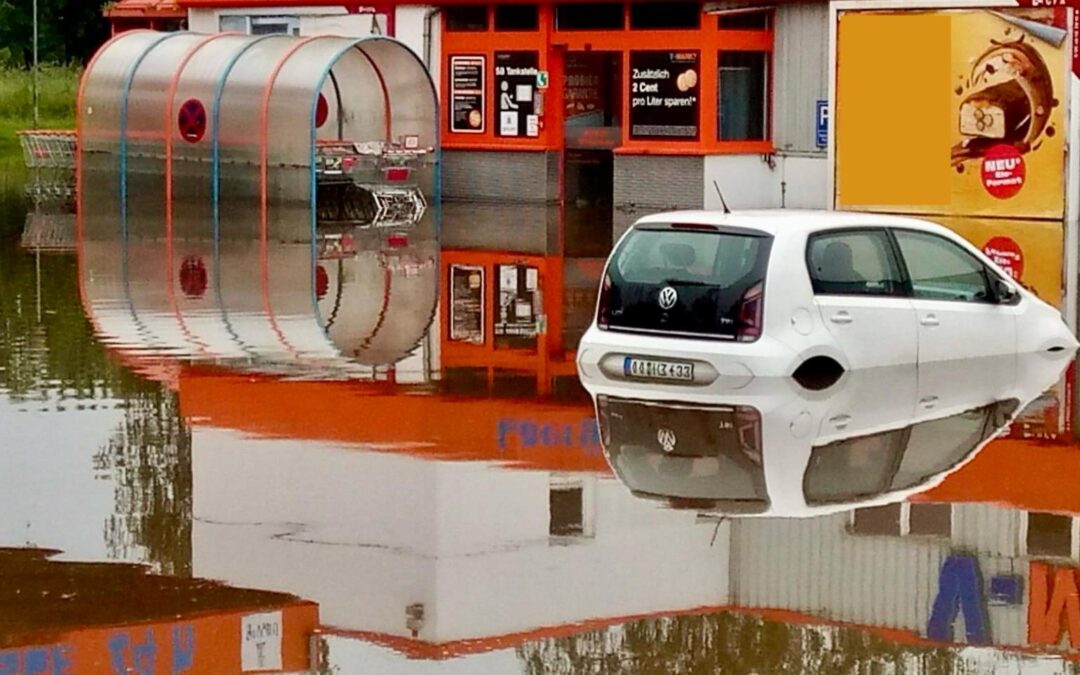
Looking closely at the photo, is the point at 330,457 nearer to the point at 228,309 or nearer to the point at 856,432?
the point at 856,432

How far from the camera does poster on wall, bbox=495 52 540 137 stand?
36500 millimetres

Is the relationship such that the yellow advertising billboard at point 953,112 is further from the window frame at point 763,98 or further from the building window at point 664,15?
the building window at point 664,15

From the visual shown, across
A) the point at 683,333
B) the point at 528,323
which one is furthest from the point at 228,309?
the point at 683,333

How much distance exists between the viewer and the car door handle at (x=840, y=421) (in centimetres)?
1402

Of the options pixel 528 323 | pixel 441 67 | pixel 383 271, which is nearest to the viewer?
pixel 528 323

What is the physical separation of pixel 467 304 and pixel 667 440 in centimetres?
880

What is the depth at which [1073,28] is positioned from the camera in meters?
30.4

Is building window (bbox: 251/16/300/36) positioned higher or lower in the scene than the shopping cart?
higher

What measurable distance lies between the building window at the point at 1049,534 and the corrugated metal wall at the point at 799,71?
2258 centimetres

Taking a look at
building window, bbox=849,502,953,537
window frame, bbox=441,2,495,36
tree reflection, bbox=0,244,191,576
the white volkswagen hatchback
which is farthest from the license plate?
window frame, bbox=441,2,495,36

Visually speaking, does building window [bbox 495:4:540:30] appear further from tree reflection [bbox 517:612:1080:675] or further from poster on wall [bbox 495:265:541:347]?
tree reflection [bbox 517:612:1080:675]

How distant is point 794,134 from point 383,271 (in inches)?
408

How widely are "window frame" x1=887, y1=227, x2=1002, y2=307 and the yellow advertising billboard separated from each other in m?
14.2

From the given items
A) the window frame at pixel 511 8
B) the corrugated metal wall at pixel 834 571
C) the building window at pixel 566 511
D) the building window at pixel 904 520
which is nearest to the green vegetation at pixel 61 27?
the window frame at pixel 511 8
